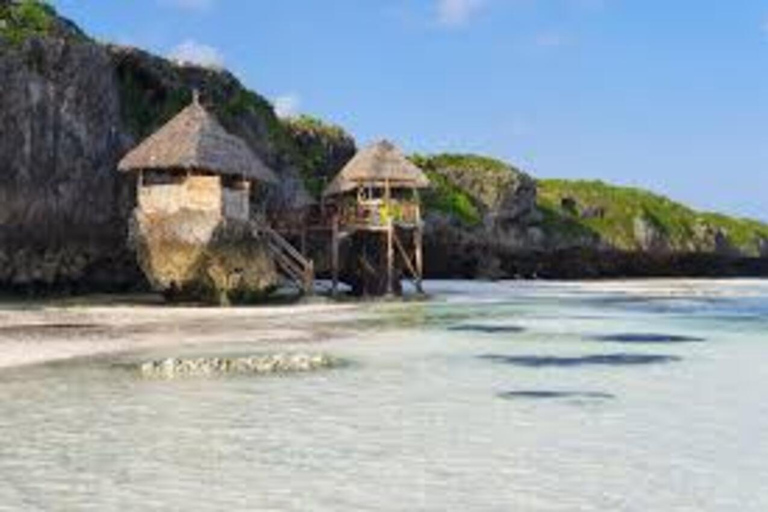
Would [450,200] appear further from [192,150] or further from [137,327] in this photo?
[137,327]

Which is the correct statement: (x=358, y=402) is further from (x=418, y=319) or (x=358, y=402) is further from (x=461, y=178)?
(x=461, y=178)

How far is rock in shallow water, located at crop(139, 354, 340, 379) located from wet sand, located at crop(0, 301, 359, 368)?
2.39m

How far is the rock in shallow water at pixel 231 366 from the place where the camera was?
50.4 ft

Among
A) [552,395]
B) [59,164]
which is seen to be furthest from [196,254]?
[552,395]

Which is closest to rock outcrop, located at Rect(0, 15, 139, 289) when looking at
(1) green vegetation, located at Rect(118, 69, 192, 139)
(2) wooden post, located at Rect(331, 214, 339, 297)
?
(1) green vegetation, located at Rect(118, 69, 192, 139)

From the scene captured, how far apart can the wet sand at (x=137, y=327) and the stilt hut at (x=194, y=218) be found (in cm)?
122

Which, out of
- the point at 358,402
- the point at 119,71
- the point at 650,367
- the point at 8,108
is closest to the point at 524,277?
the point at 119,71

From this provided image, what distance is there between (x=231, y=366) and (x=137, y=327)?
7947 mm

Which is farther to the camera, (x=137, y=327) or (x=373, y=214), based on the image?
(x=373, y=214)

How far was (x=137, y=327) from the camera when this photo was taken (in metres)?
23.2

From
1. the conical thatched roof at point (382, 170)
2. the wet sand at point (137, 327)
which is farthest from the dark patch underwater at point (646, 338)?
the conical thatched roof at point (382, 170)

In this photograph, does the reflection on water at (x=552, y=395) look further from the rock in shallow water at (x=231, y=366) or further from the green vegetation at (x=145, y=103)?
the green vegetation at (x=145, y=103)

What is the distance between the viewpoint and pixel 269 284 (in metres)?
31.8

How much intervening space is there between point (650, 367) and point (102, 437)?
8944 millimetres
